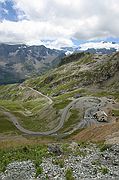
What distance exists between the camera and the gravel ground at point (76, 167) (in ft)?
130

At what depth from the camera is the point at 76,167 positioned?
4206 cm

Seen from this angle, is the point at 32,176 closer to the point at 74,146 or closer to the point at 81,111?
the point at 74,146

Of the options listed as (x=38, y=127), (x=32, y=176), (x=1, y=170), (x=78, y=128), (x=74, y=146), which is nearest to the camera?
(x=32, y=176)

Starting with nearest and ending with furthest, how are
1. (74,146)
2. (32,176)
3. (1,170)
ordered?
(32,176)
(1,170)
(74,146)

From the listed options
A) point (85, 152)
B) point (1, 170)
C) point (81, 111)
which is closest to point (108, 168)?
point (85, 152)

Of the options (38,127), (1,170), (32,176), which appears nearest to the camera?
(32,176)

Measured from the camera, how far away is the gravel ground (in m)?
39.7

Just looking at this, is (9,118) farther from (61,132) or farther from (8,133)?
(61,132)

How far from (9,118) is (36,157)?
147073mm

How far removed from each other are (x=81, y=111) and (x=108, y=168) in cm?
14878

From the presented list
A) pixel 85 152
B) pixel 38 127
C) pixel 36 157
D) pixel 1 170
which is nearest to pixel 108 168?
pixel 85 152

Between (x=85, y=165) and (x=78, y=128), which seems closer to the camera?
(x=85, y=165)

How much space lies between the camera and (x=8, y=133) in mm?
157375

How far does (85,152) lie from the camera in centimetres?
4941
